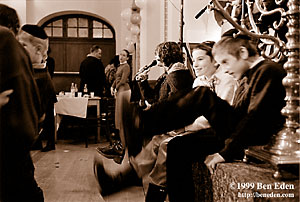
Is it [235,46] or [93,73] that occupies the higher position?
[235,46]

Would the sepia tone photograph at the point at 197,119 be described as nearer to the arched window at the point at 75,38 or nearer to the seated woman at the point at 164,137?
the seated woman at the point at 164,137

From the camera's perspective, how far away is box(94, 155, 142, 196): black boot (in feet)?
6.19

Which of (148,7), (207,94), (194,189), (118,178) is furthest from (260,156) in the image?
(148,7)

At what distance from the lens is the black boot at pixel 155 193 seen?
2.28 meters

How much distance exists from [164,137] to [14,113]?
54.0 inches

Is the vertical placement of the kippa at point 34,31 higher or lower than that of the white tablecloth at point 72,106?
higher

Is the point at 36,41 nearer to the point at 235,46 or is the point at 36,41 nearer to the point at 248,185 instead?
the point at 235,46

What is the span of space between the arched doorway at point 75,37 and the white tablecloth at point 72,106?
3.03 m

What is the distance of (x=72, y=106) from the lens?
5.79 metres

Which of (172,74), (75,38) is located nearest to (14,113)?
(172,74)

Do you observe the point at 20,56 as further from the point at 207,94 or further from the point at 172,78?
the point at 172,78

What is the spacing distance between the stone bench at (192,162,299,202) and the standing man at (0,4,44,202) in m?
0.75

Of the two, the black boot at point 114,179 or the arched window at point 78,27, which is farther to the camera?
the arched window at point 78,27

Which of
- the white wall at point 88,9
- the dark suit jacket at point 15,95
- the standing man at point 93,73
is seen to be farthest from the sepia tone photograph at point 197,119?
the white wall at point 88,9
